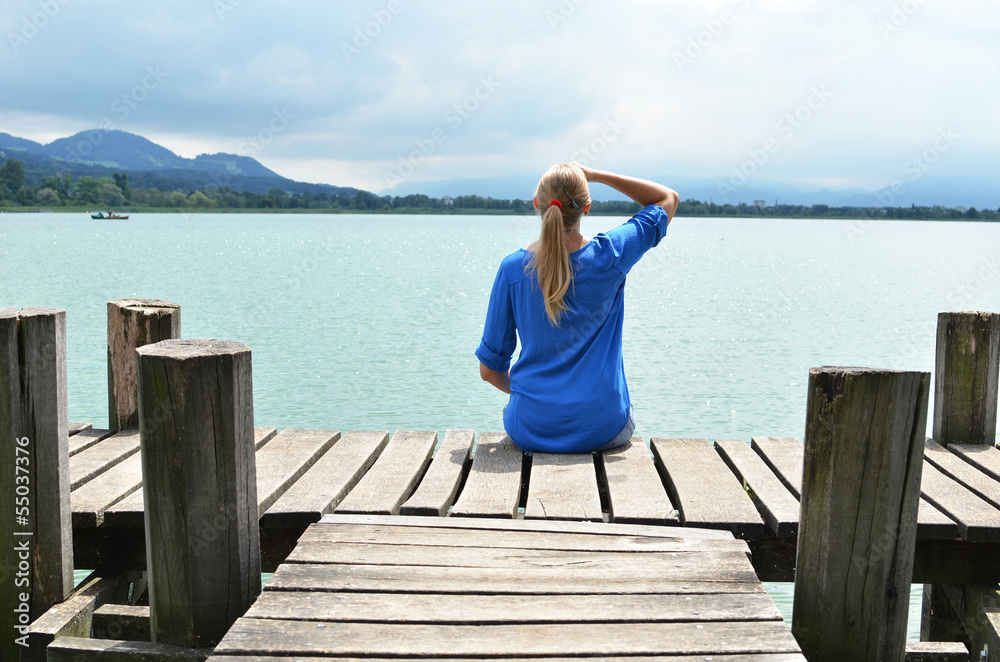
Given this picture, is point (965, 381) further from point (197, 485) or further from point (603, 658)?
point (197, 485)

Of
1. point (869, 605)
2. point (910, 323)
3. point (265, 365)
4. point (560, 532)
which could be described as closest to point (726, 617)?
point (869, 605)

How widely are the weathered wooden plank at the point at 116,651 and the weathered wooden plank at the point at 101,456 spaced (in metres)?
1.05

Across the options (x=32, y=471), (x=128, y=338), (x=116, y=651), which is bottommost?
(x=116, y=651)

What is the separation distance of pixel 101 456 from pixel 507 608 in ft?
10.3

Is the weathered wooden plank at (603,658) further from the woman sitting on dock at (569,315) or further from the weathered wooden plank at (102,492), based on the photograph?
the woman sitting on dock at (569,315)

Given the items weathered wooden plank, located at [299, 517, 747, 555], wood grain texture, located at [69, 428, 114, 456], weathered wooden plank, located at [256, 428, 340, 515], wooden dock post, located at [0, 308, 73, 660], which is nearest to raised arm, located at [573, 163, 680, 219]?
weathered wooden plank, located at [299, 517, 747, 555]

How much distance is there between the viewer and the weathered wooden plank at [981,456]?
4.77 m

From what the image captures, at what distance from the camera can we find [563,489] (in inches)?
164

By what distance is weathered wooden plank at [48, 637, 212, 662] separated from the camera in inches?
126

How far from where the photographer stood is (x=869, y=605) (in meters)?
3.07

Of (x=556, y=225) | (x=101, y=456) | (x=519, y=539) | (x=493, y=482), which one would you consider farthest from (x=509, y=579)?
(x=101, y=456)

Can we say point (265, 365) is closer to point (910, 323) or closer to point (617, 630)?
point (617, 630)

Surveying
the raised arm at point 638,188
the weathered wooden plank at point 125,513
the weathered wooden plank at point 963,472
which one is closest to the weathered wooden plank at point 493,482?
the weathered wooden plank at point 125,513

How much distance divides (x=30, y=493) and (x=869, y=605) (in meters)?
3.50
